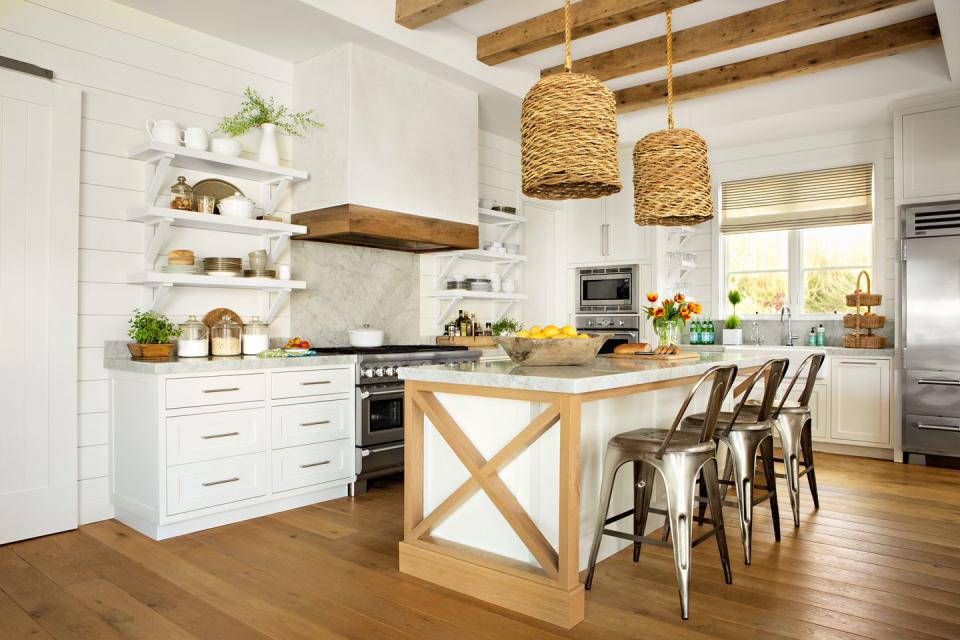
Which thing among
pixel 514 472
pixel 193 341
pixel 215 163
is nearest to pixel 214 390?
pixel 193 341

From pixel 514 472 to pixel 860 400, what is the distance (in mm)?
4060

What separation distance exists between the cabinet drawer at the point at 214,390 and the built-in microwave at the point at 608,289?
416cm

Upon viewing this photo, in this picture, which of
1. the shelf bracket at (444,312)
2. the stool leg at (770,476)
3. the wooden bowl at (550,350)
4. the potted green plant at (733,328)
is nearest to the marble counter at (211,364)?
the wooden bowl at (550,350)

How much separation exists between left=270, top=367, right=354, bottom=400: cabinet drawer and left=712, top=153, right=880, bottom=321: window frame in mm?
4110

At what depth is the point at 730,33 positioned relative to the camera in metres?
4.59

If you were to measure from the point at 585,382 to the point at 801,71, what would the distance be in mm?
4042

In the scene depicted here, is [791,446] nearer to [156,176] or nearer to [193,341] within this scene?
[193,341]

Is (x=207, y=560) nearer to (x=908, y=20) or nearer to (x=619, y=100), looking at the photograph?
(x=619, y=100)

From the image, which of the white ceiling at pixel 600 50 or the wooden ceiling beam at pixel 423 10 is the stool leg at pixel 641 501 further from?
the white ceiling at pixel 600 50

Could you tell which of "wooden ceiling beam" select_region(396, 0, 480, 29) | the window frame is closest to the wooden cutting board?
"wooden ceiling beam" select_region(396, 0, 480, 29)

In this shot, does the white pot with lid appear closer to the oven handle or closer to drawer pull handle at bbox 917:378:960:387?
the oven handle

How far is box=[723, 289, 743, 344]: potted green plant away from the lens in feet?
21.2

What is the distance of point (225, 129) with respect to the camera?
4125 millimetres

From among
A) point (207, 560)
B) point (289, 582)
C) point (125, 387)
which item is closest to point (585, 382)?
point (289, 582)
